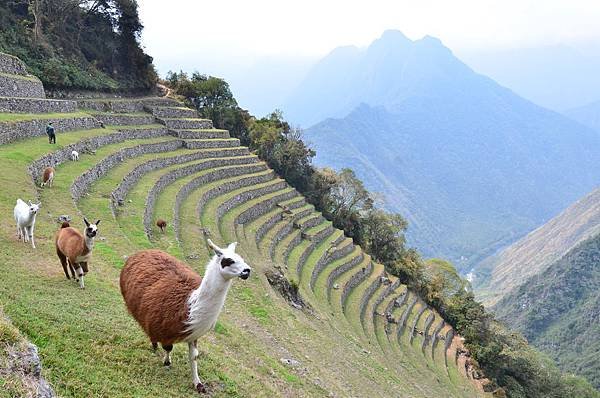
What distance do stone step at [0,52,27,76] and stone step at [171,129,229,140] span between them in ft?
28.2

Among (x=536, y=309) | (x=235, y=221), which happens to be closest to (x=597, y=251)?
(x=536, y=309)

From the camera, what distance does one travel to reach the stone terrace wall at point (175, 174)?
16031mm

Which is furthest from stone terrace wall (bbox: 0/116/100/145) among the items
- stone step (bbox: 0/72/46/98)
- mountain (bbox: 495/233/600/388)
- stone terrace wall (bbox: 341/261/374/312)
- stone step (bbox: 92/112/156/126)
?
mountain (bbox: 495/233/600/388)

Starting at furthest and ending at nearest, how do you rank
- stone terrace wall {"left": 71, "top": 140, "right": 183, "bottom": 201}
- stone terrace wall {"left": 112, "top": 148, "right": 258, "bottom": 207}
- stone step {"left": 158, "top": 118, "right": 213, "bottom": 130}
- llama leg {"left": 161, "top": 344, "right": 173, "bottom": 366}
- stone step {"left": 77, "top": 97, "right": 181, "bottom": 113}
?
stone step {"left": 158, "top": 118, "right": 213, "bottom": 130} < stone step {"left": 77, "top": 97, "right": 181, "bottom": 113} < stone terrace wall {"left": 112, "top": 148, "right": 258, "bottom": 207} < stone terrace wall {"left": 71, "top": 140, "right": 183, "bottom": 201} < llama leg {"left": 161, "top": 344, "right": 173, "bottom": 366}

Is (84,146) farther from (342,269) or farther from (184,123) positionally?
(342,269)

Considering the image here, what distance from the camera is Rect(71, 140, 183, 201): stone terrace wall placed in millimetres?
14719

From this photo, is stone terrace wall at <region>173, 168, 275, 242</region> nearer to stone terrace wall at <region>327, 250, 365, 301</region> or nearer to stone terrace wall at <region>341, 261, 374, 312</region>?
stone terrace wall at <region>327, 250, 365, 301</region>

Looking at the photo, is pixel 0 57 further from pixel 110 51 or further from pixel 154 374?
pixel 154 374

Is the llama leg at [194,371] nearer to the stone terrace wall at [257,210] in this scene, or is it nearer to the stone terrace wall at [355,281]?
the stone terrace wall at [257,210]

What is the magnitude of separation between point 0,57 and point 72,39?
13.6 m

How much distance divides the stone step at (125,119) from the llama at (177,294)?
72.2 feet

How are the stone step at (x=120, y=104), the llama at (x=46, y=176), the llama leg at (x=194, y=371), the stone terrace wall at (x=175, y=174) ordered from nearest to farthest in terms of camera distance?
the llama leg at (x=194, y=371)
the llama at (x=46, y=176)
the stone terrace wall at (x=175, y=174)
the stone step at (x=120, y=104)

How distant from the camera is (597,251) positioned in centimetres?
8519

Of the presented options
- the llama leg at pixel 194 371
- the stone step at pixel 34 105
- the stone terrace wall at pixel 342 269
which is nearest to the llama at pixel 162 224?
the stone step at pixel 34 105
